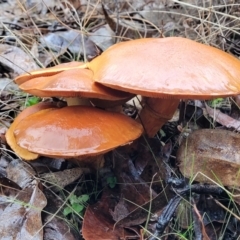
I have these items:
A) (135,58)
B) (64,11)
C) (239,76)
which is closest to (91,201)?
(135,58)

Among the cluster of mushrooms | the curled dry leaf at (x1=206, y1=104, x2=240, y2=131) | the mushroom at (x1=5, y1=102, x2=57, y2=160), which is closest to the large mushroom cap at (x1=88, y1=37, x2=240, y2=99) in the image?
the cluster of mushrooms

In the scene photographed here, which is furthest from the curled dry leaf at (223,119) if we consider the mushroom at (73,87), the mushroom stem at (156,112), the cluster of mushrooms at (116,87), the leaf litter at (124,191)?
the mushroom at (73,87)

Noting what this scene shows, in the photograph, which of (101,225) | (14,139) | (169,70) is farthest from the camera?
(14,139)

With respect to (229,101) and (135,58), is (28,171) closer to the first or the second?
(135,58)

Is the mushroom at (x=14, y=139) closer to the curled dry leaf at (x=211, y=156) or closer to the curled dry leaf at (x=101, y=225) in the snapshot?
the curled dry leaf at (x=101, y=225)

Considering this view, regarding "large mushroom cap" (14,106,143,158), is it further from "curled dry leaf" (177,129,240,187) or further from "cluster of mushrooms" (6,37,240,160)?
"curled dry leaf" (177,129,240,187)

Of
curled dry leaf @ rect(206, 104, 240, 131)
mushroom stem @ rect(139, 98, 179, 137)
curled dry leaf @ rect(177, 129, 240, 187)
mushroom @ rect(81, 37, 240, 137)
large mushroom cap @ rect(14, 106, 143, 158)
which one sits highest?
mushroom @ rect(81, 37, 240, 137)

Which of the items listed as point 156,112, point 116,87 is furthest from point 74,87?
point 156,112

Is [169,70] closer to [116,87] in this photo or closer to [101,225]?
[116,87]
